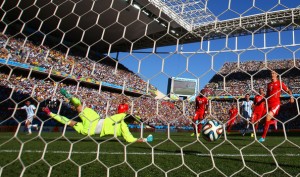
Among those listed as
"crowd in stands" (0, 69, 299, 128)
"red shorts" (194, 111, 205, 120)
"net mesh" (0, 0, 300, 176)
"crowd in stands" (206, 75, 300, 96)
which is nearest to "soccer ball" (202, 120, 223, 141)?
"net mesh" (0, 0, 300, 176)

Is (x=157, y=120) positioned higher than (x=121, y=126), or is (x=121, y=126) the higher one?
(x=121, y=126)

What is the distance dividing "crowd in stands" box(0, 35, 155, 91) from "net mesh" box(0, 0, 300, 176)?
8 centimetres

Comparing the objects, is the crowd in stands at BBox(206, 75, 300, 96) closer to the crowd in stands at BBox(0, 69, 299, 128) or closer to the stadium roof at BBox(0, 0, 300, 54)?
the crowd in stands at BBox(0, 69, 299, 128)

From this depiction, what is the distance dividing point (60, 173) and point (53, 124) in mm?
11739

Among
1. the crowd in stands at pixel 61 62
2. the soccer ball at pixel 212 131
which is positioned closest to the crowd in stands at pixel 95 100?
the crowd in stands at pixel 61 62

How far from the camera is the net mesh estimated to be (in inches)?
87.7

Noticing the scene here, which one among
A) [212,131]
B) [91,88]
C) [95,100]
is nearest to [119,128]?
[212,131]

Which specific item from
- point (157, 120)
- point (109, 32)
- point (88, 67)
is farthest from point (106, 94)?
point (109, 32)

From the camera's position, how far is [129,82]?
1372 centimetres

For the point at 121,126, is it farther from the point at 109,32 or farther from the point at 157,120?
the point at 157,120

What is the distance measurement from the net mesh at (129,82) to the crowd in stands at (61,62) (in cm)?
8

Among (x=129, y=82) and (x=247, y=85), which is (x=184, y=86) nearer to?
(x=247, y=85)

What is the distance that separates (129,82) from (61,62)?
11.7ft

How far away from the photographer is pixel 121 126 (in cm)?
405
